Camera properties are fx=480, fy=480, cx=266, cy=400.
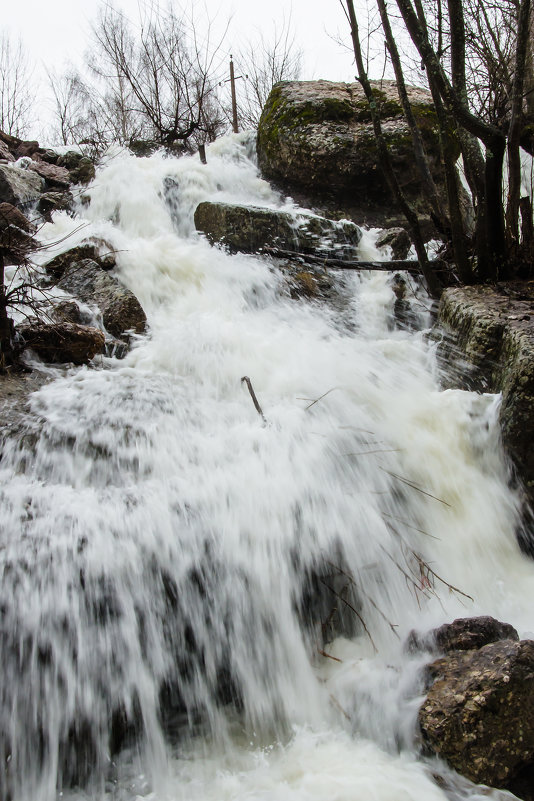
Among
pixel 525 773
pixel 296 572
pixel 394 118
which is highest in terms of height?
pixel 394 118

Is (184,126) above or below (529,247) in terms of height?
above

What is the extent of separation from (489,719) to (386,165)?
194 inches

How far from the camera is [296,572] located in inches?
104

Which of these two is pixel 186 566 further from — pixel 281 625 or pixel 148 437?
pixel 148 437

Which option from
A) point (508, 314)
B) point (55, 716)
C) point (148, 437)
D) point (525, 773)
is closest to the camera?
point (525, 773)

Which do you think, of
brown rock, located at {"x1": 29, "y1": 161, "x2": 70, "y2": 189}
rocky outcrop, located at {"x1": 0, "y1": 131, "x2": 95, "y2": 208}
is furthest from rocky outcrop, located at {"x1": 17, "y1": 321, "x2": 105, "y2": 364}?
brown rock, located at {"x1": 29, "y1": 161, "x2": 70, "y2": 189}

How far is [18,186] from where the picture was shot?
8.01 meters

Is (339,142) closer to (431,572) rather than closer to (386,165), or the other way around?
(386,165)

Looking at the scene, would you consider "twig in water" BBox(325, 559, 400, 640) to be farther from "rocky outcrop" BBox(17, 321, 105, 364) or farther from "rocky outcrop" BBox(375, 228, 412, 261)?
"rocky outcrop" BBox(375, 228, 412, 261)

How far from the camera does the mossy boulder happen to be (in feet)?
28.2

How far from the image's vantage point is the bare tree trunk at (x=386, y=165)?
4.68m

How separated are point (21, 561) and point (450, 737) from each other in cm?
199

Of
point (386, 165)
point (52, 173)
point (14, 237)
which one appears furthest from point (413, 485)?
point (52, 173)

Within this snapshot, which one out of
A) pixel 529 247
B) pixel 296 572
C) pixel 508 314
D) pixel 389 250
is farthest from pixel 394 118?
pixel 296 572
